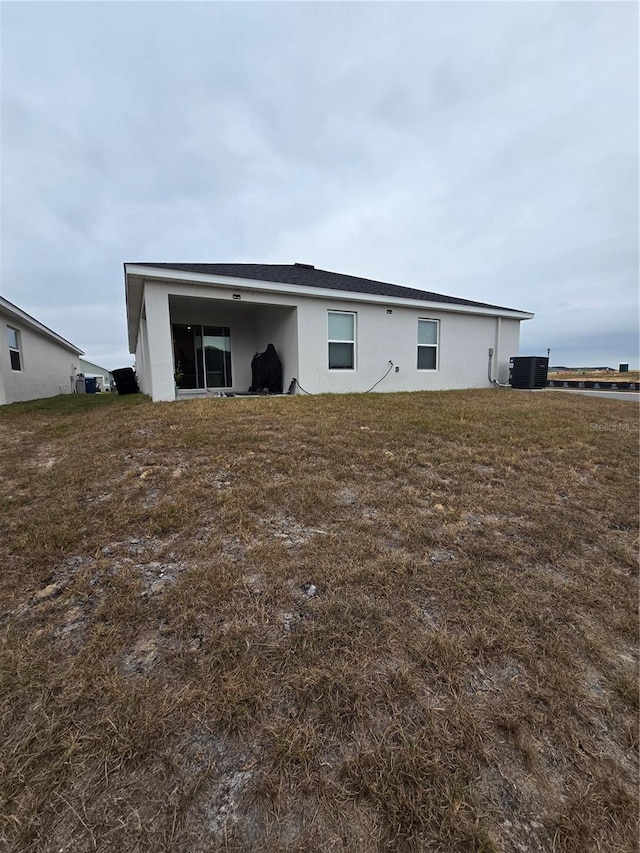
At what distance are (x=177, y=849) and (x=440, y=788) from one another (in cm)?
76

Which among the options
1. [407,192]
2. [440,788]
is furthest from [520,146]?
[440,788]

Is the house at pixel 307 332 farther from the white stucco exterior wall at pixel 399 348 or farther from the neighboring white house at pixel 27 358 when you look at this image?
the neighboring white house at pixel 27 358

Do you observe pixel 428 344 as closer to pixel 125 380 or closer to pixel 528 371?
pixel 528 371

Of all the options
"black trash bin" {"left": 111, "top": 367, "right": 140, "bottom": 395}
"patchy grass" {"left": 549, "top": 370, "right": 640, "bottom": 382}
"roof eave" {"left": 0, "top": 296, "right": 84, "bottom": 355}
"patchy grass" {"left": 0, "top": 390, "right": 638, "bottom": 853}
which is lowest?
"patchy grass" {"left": 0, "top": 390, "right": 638, "bottom": 853}

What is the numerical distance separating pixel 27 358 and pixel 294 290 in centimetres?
1045

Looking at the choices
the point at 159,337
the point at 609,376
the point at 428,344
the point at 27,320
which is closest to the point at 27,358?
the point at 27,320

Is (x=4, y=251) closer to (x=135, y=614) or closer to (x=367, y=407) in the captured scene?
(x=367, y=407)

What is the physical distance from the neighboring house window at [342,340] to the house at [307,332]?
0.03 m

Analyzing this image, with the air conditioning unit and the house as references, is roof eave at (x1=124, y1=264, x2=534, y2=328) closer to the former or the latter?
the house

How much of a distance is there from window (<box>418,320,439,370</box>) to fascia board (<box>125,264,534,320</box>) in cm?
50

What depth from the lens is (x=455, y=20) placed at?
6719 mm

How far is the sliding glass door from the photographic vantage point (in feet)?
34.1

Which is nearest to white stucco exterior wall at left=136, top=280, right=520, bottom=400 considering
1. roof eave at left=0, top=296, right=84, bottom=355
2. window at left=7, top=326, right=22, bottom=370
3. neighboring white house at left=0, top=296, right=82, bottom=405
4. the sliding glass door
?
the sliding glass door

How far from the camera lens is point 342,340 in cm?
920
